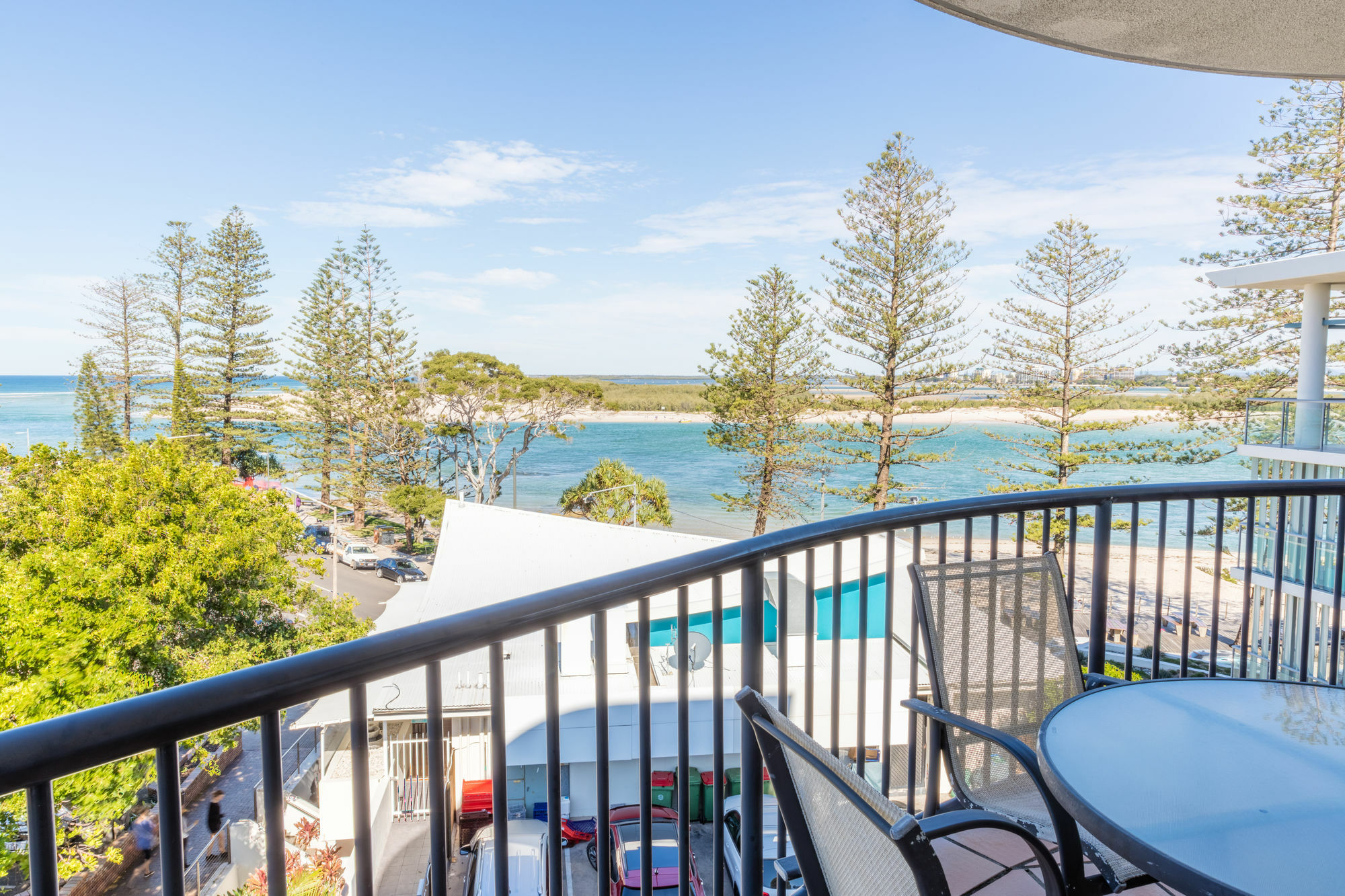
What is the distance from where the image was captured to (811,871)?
857mm

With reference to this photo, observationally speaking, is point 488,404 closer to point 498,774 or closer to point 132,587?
point 132,587

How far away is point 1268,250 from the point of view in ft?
50.7

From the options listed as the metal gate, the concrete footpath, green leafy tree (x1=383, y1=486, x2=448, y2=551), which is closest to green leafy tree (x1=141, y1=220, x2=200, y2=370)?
green leafy tree (x1=383, y1=486, x2=448, y2=551)

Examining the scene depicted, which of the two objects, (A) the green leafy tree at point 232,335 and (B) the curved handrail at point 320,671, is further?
(A) the green leafy tree at point 232,335

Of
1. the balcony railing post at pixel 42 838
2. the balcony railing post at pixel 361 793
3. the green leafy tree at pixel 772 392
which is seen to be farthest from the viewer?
the green leafy tree at pixel 772 392

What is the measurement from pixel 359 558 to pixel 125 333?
11.8 metres

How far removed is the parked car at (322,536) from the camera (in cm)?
2300

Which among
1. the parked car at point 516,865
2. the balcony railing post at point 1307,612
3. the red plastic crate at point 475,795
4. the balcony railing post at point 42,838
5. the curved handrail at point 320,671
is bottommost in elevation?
the red plastic crate at point 475,795

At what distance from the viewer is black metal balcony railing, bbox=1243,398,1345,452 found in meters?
7.22

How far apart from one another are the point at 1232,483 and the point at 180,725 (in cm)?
246

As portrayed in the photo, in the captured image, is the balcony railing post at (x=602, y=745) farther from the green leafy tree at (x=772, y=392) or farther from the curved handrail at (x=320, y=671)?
the green leafy tree at (x=772, y=392)

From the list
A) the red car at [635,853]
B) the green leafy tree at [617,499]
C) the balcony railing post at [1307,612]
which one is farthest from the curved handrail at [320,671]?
the green leafy tree at [617,499]

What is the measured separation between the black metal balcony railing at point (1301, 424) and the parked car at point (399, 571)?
18.1 m

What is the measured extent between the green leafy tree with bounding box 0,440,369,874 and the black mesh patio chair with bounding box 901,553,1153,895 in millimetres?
8821
